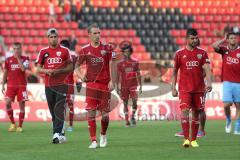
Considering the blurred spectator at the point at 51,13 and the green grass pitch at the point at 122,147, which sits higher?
the blurred spectator at the point at 51,13

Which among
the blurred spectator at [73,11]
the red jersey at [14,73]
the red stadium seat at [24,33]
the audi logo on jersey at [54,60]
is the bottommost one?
the red stadium seat at [24,33]

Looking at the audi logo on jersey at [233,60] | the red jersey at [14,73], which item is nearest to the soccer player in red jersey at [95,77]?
the audi logo on jersey at [233,60]

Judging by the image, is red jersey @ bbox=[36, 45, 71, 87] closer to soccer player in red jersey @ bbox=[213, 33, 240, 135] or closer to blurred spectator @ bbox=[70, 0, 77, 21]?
soccer player in red jersey @ bbox=[213, 33, 240, 135]

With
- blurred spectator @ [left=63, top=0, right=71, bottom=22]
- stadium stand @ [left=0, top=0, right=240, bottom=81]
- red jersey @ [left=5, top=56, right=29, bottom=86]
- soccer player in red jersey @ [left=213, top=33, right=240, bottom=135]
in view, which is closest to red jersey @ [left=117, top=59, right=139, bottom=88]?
red jersey @ [left=5, top=56, right=29, bottom=86]

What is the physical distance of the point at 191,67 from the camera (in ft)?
42.9

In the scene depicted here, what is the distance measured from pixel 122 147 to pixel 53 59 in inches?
93.3

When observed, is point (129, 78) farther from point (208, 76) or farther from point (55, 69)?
point (208, 76)

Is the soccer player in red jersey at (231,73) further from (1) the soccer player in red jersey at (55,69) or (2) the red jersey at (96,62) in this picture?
(2) the red jersey at (96,62)

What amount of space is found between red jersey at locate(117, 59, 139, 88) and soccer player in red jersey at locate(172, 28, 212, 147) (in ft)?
23.8

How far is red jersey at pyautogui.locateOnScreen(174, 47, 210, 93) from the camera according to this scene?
1302cm

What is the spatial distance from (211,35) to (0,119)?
15059mm

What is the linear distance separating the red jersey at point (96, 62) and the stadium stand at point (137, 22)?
61.8 ft

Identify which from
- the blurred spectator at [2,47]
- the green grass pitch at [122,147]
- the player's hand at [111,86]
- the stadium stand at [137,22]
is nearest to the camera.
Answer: the green grass pitch at [122,147]

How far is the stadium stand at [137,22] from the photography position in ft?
108
